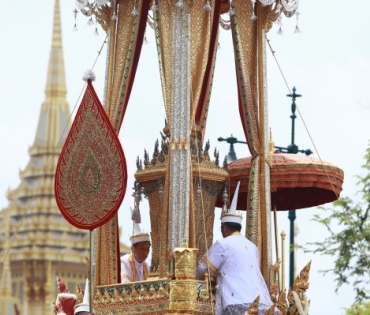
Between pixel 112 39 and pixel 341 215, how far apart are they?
32.7 feet

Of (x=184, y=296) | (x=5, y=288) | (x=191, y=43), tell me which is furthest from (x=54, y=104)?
(x=184, y=296)

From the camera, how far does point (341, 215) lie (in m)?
25.7

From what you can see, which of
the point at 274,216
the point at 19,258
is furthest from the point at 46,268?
the point at 274,216

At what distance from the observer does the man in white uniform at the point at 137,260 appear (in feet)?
54.3

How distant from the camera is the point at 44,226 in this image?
144 ft

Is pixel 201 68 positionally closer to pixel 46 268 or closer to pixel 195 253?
pixel 195 253

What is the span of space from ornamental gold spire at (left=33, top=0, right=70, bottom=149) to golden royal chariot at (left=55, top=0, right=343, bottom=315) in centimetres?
2676

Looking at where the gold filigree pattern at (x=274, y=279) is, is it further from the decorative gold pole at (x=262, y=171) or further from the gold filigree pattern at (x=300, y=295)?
the gold filigree pattern at (x=300, y=295)

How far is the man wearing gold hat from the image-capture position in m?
14.7

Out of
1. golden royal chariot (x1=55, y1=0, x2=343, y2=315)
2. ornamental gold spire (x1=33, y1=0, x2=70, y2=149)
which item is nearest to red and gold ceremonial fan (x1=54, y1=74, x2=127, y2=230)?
golden royal chariot (x1=55, y1=0, x2=343, y2=315)

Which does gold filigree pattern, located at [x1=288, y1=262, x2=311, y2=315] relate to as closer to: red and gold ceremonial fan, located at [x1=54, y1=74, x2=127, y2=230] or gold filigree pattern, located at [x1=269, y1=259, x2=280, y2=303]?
gold filigree pattern, located at [x1=269, y1=259, x2=280, y2=303]

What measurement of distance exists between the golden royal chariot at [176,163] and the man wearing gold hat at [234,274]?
4.7 inches

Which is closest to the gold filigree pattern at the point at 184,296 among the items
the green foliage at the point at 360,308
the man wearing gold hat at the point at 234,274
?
the man wearing gold hat at the point at 234,274

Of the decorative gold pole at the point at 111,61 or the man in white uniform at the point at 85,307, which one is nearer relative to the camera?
→ the man in white uniform at the point at 85,307
